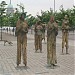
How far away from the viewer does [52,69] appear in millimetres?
11320

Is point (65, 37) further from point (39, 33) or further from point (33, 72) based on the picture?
point (33, 72)

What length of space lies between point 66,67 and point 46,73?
1.68 metres

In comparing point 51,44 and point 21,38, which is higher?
point 21,38

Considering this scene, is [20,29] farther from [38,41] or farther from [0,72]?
[38,41]

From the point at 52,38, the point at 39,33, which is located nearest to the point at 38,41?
the point at 39,33

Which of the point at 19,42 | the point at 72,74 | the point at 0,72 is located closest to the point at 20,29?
the point at 19,42

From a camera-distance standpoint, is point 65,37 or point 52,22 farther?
point 65,37

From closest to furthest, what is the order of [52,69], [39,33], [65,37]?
[52,69], [65,37], [39,33]

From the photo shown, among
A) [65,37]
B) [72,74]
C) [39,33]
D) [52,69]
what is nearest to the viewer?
[72,74]

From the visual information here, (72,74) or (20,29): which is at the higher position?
(20,29)

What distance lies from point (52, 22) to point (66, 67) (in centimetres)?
177

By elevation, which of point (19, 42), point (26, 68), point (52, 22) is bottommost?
point (26, 68)

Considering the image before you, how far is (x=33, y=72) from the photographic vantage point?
1062 centimetres

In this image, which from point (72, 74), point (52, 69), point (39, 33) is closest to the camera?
point (72, 74)
